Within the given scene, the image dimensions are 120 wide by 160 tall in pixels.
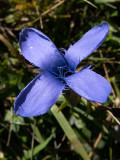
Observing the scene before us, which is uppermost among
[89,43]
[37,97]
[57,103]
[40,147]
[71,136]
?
[89,43]

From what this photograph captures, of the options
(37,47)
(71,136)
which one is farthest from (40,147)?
(37,47)

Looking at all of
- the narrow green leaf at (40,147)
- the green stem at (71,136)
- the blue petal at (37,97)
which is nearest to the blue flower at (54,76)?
the blue petal at (37,97)

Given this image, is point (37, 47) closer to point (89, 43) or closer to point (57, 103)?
point (89, 43)

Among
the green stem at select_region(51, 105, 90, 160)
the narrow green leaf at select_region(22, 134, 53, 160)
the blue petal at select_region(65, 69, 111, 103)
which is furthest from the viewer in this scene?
the narrow green leaf at select_region(22, 134, 53, 160)

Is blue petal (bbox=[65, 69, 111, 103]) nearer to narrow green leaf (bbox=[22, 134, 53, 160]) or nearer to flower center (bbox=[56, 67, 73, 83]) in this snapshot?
flower center (bbox=[56, 67, 73, 83])

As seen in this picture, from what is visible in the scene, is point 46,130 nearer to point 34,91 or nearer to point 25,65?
point 25,65

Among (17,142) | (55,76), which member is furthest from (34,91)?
(17,142)

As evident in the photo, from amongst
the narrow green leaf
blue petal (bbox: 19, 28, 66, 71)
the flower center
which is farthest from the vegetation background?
blue petal (bbox: 19, 28, 66, 71)
